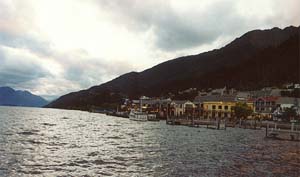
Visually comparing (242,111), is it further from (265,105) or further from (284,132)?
(284,132)

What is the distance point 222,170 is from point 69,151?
22598 mm

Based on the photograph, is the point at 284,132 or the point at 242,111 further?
the point at 242,111

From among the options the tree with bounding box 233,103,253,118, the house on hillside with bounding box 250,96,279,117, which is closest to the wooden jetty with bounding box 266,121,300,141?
the tree with bounding box 233,103,253,118

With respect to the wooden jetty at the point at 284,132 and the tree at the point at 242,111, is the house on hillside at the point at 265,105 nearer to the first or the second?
the tree at the point at 242,111

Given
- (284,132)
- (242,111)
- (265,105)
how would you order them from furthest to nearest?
(265,105)
(242,111)
(284,132)

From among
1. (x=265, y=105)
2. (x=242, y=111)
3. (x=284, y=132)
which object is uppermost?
(x=265, y=105)

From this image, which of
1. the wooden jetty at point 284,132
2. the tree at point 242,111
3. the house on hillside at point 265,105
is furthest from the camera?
the house on hillside at point 265,105

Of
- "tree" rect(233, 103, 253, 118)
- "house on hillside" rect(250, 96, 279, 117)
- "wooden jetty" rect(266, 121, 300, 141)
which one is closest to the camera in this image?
"wooden jetty" rect(266, 121, 300, 141)

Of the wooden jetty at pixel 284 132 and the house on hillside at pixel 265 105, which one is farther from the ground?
the house on hillside at pixel 265 105

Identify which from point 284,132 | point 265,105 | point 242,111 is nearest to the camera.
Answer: point 284,132

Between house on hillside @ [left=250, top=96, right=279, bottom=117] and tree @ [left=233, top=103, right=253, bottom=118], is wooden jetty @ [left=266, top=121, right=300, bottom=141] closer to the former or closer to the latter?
tree @ [left=233, top=103, right=253, bottom=118]

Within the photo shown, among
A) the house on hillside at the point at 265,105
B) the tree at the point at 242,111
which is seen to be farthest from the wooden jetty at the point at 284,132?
the house on hillside at the point at 265,105

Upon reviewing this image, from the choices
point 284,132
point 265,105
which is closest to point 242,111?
point 265,105

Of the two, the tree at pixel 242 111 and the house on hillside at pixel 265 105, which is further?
the house on hillside at pixel 265 105
